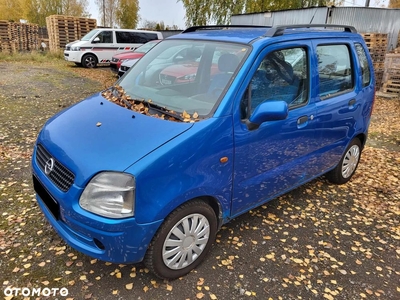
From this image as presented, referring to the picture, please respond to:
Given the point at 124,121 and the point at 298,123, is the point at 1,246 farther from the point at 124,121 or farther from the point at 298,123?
the point at 298,123

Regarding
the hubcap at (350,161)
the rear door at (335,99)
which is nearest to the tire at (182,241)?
the rear door at (335,99)

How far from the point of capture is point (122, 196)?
2.18 meters

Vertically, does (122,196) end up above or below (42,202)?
above

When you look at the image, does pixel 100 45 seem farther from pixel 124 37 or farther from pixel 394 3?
pixel 394 3

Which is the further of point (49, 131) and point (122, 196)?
point (49, 131)

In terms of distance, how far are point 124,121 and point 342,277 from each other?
2.33 metres

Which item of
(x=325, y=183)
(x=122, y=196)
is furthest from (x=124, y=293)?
(x=325, y=183)

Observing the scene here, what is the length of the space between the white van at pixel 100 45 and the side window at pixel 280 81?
601 inches

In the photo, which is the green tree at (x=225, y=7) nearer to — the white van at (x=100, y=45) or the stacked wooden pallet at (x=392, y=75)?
the white van at (x=100, y=45)

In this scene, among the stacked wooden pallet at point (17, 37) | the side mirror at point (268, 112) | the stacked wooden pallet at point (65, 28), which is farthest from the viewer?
the stacked wooden pallet at point (17, 37)

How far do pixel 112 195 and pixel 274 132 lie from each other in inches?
61.9

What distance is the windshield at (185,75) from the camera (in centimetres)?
276

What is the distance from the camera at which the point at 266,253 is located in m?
3.06

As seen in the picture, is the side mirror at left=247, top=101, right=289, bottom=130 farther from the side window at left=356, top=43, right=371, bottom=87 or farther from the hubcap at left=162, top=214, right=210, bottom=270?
the side window at left=356, top=43, right=371, bottom=87
